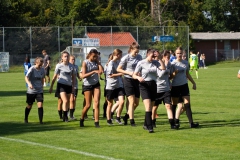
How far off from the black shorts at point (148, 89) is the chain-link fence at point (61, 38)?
4214cm

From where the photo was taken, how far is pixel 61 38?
190 feet

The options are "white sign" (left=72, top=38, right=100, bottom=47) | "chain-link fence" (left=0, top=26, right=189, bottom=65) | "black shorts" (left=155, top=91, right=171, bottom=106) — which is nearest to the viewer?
"black shorts" (left=155, top=91, right=171, bottom=106)

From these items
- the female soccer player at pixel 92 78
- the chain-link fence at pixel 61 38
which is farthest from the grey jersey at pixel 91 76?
the chain-link fence at pixel 61 38

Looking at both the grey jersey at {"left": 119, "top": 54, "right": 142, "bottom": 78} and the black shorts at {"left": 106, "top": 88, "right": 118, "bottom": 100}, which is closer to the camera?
the grey jersey at {"left": 119, "top": 54, "right": 142, "bottom": 78}

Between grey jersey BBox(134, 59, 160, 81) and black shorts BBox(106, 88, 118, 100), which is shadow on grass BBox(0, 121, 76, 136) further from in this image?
grey jersey BBox(134, 59, 160, 81)

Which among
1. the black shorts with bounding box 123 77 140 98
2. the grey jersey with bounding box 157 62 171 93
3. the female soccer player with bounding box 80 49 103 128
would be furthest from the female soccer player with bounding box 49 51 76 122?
the grey jersey with bounding box 157 62 171 93

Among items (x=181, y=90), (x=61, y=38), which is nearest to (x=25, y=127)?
(x=181, y=90)

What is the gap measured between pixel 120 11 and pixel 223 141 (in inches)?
2952

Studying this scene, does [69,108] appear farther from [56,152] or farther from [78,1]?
[78,1]

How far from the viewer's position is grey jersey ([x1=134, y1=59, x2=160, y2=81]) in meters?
14.2

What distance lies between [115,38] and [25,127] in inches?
1744

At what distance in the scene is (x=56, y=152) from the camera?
11391 mm

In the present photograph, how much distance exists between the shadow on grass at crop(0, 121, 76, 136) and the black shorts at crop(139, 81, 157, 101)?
87.3 inches

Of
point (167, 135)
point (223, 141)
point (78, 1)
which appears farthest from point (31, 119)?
point (78, 1)
